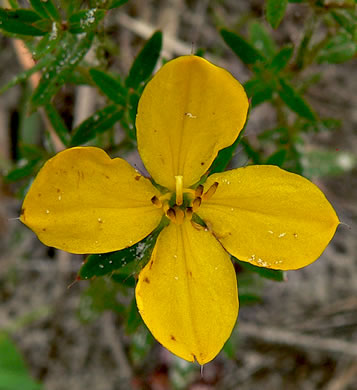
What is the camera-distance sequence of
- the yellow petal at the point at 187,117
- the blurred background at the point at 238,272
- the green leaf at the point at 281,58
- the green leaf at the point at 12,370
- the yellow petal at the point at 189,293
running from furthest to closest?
1. the blurred background at the point at 238,272
2. the green leaf at the point at 12,370
3. the green leaf at the point at 281,58
4. the yellow petal at the point at 189,293
5. the yellow petal at the point at 187,117

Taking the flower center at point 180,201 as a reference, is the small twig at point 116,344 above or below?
below

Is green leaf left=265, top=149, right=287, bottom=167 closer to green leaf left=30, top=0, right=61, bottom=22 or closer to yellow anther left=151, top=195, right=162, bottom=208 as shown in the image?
yellow anther left=151, top=195, right=162, bottom=208

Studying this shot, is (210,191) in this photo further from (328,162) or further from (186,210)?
(328,162)

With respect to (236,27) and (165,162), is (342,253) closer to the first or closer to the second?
(236,27)

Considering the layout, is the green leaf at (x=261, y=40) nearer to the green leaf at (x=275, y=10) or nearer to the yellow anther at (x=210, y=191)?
the green leaf at (x=275, y=10)

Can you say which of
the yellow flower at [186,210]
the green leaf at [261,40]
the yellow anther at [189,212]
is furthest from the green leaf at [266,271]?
the green leaf at [261,40]

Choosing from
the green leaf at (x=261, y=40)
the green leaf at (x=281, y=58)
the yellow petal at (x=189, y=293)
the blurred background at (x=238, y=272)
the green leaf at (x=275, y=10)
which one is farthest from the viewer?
the blurred background at (x=238, y=272)

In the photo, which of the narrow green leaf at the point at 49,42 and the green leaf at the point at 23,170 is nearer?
the narrow green leaf at the point at 49,42

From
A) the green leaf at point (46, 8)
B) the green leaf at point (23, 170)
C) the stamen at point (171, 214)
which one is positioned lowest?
the green leaf at point (23, 170)
